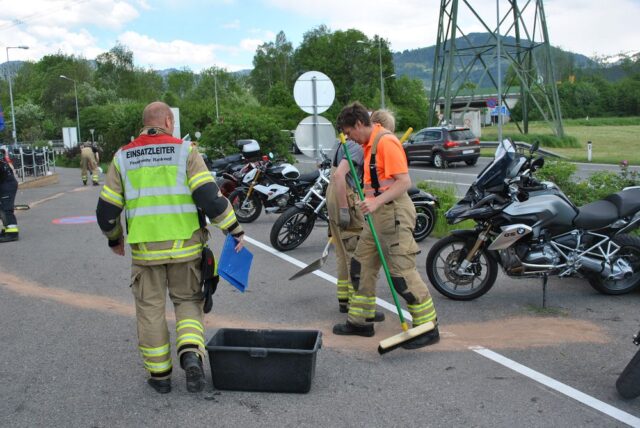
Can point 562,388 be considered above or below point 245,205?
below

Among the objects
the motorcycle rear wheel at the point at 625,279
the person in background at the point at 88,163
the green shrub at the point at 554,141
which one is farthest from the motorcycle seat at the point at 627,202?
the green shrub at the point at 554,141

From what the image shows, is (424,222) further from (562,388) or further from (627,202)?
(562,388)

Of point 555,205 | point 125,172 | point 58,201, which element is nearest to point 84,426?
point 125,172

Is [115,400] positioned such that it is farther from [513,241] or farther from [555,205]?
[555,205]

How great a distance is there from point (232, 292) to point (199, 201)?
2980 mm

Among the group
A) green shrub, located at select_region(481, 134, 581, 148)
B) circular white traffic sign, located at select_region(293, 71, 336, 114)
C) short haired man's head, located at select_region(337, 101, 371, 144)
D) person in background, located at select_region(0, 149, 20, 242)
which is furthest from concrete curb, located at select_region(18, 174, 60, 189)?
green shrub, located at select_region(481, 134, 581, 148)

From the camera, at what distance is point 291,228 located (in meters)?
9.59

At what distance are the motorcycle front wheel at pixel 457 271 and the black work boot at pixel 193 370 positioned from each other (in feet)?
9.56

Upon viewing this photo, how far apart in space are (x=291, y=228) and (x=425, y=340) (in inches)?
180

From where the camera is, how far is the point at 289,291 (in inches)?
286

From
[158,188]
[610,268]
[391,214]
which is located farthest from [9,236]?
[610,268]

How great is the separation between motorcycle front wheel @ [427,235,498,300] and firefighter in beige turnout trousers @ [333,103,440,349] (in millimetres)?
1265

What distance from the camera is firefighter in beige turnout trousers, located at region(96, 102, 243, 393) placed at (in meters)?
4.41

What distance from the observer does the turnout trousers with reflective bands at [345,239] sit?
639 centimetres
